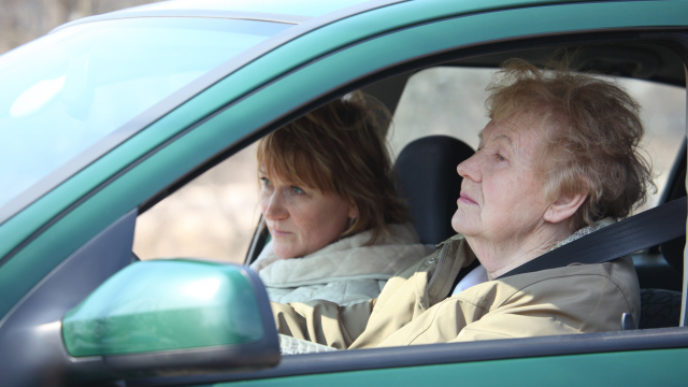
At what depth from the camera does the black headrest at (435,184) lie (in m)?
2.65

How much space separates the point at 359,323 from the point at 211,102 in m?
1.04

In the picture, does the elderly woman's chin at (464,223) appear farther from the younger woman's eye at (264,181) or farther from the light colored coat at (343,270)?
the younger woman's eye at (264,181)

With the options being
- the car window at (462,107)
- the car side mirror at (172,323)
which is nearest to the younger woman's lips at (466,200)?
the car side mirror at (172,323)

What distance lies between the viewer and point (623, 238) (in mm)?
1806

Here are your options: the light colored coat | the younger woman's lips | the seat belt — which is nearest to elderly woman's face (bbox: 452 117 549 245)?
the younger woman's lips

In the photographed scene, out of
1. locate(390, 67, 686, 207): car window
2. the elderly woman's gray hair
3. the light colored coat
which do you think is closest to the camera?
the elderly woman's gray hair

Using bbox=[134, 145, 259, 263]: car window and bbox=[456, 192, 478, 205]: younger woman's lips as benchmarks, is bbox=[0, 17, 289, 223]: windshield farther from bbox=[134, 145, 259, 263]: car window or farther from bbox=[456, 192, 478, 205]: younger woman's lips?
bbox=[134, 145, 259, 263]: car window

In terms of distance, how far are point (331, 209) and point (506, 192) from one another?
2.12 feet

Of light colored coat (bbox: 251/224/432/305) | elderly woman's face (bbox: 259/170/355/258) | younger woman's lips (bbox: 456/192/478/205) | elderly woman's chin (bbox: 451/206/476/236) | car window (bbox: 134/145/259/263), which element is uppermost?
younger woman's lips (bbox: 456/192/478/205)

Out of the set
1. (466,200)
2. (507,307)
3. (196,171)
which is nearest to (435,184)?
(466,200)

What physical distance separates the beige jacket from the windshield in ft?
2.16

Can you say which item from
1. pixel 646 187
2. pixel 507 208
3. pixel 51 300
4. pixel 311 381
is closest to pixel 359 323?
pixel 507 208

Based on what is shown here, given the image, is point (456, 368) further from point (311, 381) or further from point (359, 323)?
point (359, 323)

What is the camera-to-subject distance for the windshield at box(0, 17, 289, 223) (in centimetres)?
127
